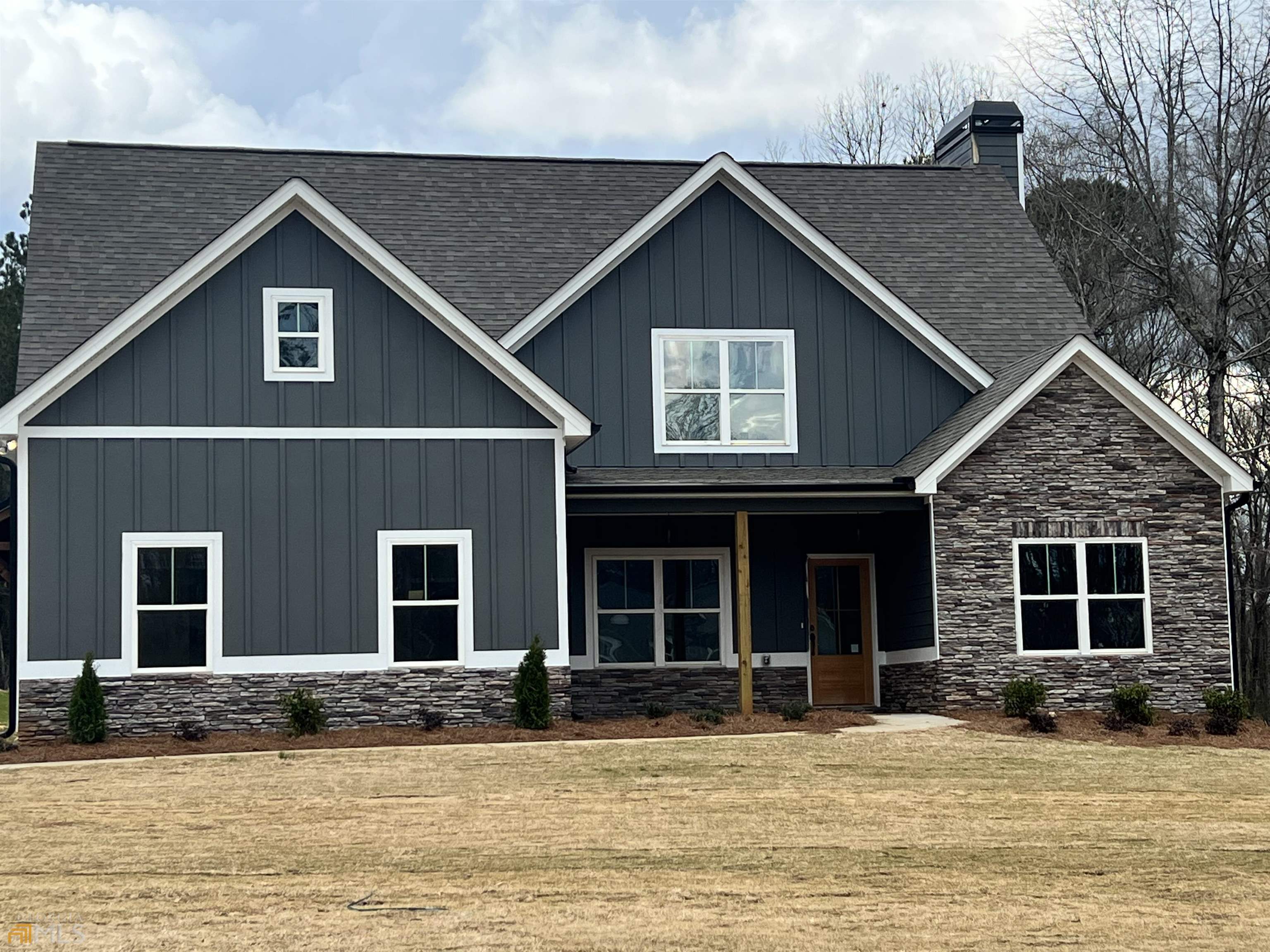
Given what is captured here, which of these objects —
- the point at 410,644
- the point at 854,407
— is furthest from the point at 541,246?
the point at 410,644

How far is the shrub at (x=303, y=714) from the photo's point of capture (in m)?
17.2

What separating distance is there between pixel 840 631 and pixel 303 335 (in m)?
8.17

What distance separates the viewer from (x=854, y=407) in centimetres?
2134

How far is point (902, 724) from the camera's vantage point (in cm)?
1798

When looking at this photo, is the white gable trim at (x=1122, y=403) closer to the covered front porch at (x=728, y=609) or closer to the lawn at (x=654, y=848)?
the covered front porch at (x=728, y=609)

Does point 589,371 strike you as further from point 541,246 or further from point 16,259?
point 16,259

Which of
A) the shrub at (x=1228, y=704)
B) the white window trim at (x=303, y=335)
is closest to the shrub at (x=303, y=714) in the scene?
the white window trim at (x=303, y=335)

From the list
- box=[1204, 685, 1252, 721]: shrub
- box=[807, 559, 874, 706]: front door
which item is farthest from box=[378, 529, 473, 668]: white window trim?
box=[1204, 685, 1252, 721]: shrub

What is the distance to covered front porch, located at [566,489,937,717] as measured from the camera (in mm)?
20906

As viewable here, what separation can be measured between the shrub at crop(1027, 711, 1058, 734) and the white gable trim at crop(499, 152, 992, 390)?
17.1 ft

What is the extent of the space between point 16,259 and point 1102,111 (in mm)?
30191

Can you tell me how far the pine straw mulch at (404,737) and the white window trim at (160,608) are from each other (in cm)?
81

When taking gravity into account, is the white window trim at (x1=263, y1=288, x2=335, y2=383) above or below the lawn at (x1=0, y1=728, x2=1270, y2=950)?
above

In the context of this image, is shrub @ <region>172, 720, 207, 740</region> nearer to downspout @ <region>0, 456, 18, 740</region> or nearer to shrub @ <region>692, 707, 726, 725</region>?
downspout @ <region>0, 456, 18, 740</region>
